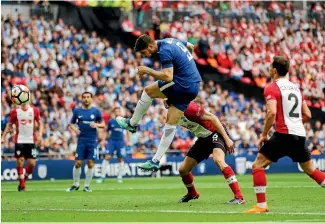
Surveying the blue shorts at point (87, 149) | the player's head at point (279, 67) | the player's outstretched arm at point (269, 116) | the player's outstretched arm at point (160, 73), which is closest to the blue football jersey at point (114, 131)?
the blue shorts at point (87, 149)

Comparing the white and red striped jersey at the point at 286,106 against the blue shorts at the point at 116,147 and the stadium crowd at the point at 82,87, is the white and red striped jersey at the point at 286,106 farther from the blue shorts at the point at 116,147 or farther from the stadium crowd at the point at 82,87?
the stadium crowd at the point at 82,87

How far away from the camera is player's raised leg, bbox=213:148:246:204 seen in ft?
57.6

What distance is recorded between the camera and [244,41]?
1718 inches

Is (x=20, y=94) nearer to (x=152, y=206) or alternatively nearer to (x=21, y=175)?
(x=21, y=175)

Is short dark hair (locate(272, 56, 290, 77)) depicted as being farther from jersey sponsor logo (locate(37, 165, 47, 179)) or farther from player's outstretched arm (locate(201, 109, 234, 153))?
jersey sponsor logo (locate(37, 165, 47, 179))

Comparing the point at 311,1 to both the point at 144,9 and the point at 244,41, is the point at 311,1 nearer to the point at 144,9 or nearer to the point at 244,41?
the point at 244,41

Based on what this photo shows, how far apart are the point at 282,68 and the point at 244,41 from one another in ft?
95.4

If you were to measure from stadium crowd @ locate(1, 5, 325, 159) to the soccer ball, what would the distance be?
28.3 ft

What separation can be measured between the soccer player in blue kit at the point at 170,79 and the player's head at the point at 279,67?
98.1 inches

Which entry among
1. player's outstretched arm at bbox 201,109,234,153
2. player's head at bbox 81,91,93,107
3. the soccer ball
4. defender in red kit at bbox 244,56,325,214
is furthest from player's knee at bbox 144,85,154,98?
player's head at bbox 81,91,93,107

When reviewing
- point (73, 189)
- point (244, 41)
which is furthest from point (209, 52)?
point (73, 189)

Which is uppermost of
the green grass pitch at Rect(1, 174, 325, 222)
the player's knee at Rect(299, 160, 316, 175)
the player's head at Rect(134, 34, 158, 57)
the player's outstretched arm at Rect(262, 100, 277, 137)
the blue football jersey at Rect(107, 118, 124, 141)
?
the player's head at Rect(134, 34, 158, 57)

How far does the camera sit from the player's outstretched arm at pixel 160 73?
16.5 metres

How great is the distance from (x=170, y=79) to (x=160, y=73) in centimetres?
22
